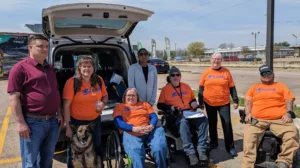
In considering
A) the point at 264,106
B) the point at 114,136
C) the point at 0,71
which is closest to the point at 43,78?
the point at 114,136

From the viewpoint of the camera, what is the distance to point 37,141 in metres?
2.83

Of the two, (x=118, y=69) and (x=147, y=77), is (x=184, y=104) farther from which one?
(x=118, y=69)

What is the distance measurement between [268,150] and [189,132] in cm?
106

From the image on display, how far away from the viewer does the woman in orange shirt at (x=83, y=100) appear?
3.32 m

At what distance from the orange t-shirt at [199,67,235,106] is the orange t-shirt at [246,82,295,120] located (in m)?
0.48

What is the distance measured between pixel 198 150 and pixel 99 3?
2.41 meters

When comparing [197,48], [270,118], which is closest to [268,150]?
[270,118]

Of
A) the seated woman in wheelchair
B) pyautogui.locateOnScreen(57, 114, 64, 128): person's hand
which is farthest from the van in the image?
pyautogui.locateOnScreen(57, 114, 64, 128): person's hand

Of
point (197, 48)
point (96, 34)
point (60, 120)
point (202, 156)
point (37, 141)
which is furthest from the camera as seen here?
point (197, 48)

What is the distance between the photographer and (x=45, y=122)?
2.85 metres

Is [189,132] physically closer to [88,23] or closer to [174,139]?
[174,139]

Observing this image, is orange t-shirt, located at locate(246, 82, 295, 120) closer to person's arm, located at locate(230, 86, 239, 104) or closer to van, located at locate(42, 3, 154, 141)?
person's arm, located at locate(230, 86, 239, 104)

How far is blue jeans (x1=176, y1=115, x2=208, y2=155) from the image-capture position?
4.01 m

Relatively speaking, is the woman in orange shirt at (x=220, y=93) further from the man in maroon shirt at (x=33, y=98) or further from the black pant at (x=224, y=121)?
the man in maroon shirt at (x=33, y=98)
